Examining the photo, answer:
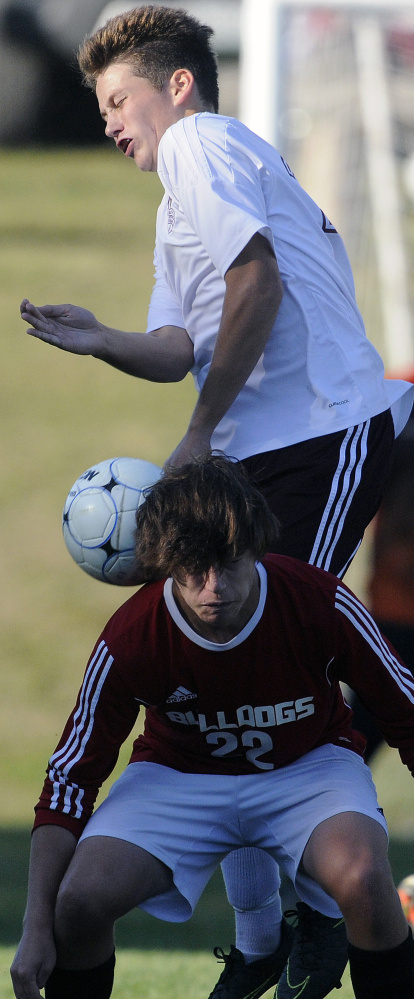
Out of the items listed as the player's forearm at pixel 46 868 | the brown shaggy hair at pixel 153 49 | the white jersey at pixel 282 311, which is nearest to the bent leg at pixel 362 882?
the player's forearm at pixel 46 868

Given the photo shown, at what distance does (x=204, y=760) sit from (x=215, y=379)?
78cm

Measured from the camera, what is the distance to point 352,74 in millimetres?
6516

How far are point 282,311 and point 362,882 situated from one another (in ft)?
3.83

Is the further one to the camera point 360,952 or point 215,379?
point 215,379

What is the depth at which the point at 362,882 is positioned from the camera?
221 centimetres

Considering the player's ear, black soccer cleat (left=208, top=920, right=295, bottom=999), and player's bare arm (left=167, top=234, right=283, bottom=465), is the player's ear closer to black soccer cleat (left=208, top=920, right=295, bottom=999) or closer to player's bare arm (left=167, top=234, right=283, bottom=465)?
player's bare arm (left=167, top=234, right=283, bottom=465)

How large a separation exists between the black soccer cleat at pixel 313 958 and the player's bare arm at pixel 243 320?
1129 mm

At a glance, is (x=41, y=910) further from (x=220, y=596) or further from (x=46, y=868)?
(x=220, y=596)

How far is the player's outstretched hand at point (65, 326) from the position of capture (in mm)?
2443

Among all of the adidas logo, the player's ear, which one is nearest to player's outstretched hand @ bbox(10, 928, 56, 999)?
the adidas logo

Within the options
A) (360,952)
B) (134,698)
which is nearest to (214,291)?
(134,698)

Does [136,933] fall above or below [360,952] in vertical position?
below

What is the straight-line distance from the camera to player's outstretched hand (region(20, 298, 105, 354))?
244 cm

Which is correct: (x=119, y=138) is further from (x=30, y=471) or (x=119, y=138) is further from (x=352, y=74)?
(x=30, y=471)
